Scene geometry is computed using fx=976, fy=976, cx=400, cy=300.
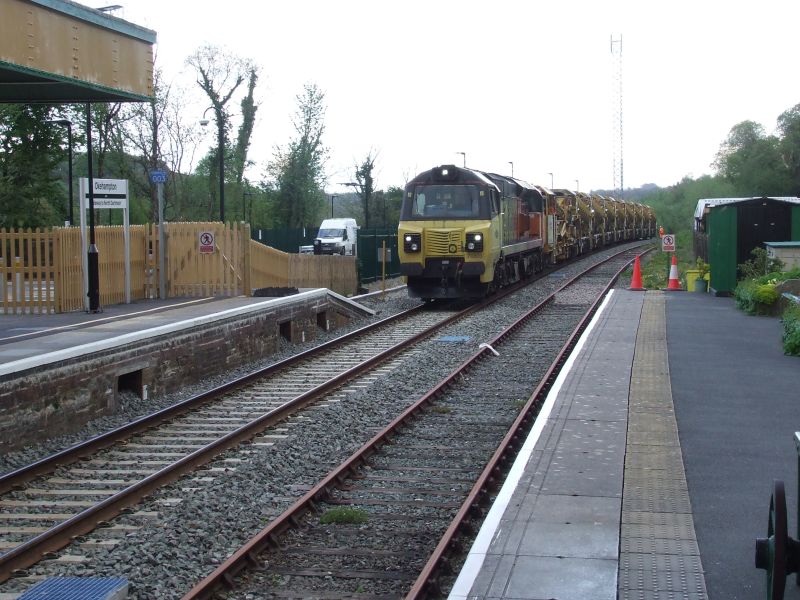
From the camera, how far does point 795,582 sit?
5406 mm

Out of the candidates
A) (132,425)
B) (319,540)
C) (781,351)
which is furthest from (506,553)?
(781,351)

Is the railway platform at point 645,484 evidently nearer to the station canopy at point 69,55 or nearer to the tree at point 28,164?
the station canopy at point 69,55

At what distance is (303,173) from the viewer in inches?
2249

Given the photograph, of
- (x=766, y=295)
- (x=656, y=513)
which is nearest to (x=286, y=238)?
(x=766, y=295)

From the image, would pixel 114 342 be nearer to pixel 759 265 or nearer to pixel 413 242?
pixel 413 242

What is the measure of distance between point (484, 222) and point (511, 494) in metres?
15.8

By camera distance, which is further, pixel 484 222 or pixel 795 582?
pixel 484 222

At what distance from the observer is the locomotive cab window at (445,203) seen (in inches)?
891

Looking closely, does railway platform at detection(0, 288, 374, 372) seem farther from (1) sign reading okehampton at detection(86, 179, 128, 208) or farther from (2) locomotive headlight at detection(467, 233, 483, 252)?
(2) locomotive headlight at detection(467, 233, 483, 252)

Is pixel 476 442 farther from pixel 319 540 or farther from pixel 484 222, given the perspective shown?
pixel 484 222

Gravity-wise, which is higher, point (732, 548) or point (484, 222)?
point (484, 222)

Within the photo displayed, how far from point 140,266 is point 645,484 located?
49.1ft

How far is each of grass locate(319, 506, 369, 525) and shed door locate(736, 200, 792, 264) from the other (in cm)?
1777

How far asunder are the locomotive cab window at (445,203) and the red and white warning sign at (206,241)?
491 cm
